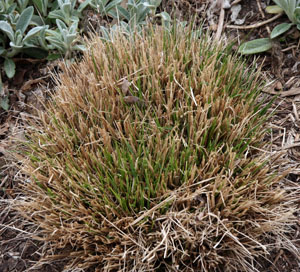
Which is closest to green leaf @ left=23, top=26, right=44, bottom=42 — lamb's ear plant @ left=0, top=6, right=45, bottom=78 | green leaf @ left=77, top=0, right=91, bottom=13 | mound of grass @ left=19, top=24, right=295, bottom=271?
lamb's ear plant @ left=0, top=6, right=45, bottom=78

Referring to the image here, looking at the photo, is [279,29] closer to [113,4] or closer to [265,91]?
[265,91]

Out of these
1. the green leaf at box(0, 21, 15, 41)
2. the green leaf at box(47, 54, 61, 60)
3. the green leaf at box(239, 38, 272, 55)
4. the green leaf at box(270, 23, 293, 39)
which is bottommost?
the green leaf at box(239, 38, 272, 55)

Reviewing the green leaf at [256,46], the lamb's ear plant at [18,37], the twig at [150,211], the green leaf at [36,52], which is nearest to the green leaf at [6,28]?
→ the lamb's ear plant at [18,37]

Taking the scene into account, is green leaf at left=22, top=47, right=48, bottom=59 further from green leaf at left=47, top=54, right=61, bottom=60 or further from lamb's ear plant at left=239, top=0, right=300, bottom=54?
lamb's ear plant at left=239, top=0, right=300, bottom=54

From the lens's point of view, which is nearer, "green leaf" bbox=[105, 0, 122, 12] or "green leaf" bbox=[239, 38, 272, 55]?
"green leaf" bbox=[239, 38, 272, 55]

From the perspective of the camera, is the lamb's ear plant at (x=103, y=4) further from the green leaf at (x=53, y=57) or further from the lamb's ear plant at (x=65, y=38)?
the green leaf at (x=53, y=57)

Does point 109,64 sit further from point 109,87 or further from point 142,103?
point 142,103

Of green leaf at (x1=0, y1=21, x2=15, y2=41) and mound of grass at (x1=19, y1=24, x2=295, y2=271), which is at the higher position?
green leaf at (x1=0, y1=21, x2=15, y2=41)
